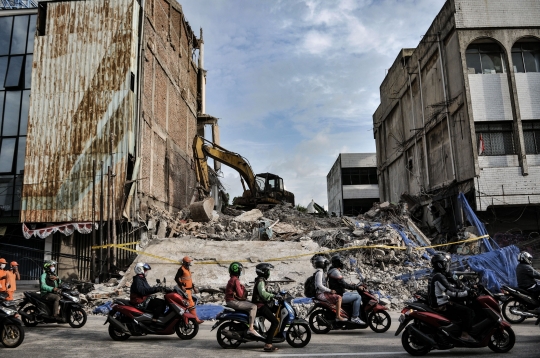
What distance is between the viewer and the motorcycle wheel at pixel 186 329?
316 inches

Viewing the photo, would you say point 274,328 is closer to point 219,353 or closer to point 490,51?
point 219,353

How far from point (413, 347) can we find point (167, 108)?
20068 mm

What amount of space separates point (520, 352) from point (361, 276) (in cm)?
714

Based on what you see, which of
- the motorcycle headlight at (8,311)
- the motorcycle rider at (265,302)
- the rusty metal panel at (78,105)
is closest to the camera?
the motorcycle rider at (265,302)

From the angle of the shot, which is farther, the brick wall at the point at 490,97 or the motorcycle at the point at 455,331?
the brick wall at the point at 490,97

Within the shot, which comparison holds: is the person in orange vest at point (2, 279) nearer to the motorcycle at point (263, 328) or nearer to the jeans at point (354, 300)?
the motorcycle at point (263, 328)

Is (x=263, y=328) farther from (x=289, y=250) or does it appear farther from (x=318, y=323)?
(x=289, y=250)

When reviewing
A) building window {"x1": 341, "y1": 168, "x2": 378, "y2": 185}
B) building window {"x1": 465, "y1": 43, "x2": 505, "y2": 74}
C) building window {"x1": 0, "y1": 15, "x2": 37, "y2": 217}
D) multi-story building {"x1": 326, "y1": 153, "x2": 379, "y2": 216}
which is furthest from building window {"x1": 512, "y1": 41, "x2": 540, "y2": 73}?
building window {"x1": 341, "y1": 168, "x2": 378, "y2": 185}

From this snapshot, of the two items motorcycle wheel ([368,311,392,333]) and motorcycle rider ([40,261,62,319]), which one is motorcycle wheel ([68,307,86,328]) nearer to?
motorcycle rider ([40,261,62,319])

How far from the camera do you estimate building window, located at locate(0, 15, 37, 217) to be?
19359mm

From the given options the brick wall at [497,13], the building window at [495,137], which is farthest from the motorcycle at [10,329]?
the brick wall at [497,13]

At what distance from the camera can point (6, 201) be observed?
19.2 metres

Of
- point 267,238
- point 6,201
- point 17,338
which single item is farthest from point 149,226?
point 17,338

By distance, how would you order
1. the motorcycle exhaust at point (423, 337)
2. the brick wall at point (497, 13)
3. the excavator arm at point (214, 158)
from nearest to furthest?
the motorcycle exhaust at point (423, 337) → the brick wall at point (497, 13) → the excavator arm at point (214, 158)
